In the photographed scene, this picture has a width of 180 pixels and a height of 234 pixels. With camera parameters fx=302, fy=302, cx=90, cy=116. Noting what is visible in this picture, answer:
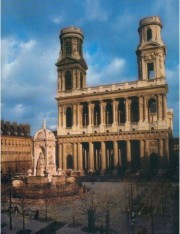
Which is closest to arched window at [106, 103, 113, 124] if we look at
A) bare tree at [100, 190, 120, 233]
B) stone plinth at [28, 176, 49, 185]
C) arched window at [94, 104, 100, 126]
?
arched window at [94, 104, 100, 126]

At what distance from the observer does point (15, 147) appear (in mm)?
81938

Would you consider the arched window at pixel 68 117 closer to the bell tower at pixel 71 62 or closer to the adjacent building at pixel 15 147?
the bell tower at pixel 71 62

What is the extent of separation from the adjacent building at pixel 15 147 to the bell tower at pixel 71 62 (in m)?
20.0

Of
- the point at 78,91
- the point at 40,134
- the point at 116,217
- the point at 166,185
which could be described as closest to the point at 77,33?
the point at 78,91

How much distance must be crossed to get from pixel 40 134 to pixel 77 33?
123 ft

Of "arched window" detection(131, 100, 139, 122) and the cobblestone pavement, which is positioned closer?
the cobblestone pavement

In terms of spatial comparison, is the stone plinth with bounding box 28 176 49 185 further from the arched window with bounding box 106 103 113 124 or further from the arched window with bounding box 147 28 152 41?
the arched window with bounding box 147 28 152 41

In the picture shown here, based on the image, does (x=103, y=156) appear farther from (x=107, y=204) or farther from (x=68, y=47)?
(x=107, y=204)

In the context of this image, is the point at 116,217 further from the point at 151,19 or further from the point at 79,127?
the point at 151,19

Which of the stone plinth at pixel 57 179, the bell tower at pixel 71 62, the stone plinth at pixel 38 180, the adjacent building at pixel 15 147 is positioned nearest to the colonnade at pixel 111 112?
the bell tower at pixel 71 62

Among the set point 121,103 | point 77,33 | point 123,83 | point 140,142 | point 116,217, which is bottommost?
point 116,217

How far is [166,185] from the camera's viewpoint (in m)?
34.8

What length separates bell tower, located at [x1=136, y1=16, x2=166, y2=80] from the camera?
214ft

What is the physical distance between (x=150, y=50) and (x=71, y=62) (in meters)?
18.7
